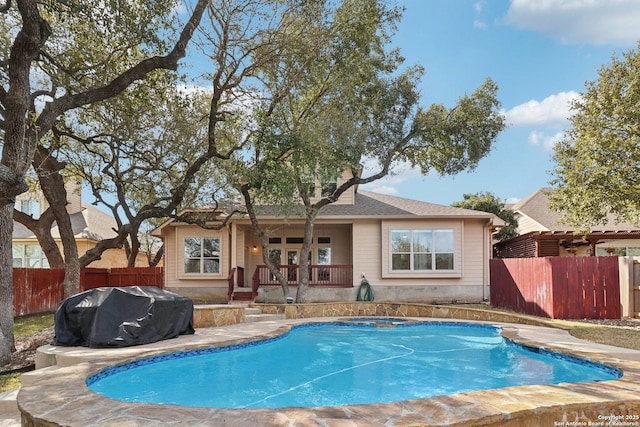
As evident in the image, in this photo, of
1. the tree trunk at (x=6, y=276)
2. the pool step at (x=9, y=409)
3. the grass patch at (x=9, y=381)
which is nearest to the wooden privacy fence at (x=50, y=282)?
the tree trunk at (x=6, y=276)

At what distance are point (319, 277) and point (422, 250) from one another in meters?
4.57

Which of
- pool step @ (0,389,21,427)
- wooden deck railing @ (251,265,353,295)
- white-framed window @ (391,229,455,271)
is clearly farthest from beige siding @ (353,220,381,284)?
pool step @ (0,389,21,427)

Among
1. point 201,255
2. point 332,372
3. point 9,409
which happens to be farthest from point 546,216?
point 9,409

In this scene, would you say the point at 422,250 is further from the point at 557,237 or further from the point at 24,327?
the point at 24,327

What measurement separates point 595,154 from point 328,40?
828 centimetres

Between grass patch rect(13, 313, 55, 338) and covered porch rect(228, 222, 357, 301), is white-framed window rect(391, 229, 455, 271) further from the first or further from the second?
grass patch rect(13, 313, 55, 338)

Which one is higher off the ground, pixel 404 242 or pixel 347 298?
pixel 404 242

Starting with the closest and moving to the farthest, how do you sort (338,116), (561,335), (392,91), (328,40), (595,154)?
(561,335)
(595,154)
(328,40)
(338,116)
(392,91)

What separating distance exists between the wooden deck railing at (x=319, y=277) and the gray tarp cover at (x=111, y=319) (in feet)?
27.2

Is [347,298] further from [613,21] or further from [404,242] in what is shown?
[613,21]

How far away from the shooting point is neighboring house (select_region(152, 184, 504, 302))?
56.6ft

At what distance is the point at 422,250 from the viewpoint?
17422 millimetres

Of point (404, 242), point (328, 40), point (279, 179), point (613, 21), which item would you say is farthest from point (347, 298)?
point (613, 21)

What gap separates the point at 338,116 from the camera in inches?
579
